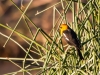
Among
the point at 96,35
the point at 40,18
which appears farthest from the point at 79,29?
the point at 40,18

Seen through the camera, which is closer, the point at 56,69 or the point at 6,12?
the point at 56,69

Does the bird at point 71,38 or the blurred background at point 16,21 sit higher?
the blurred background at point 16,21

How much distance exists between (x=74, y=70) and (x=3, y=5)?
14.5ft

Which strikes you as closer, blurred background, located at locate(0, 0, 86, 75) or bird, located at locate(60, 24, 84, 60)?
bird, located at locate(60, 24, 84, 60)

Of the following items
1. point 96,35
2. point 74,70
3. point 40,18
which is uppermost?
point 40,18

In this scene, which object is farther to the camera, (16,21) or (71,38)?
(16,21)

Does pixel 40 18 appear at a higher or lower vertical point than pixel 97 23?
higher

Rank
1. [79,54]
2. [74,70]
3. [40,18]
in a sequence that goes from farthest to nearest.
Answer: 1. [40,18]
2. [79,54]
3. [74,70]

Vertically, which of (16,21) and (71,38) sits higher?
(16,21)

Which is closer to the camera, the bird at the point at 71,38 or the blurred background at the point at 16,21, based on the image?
the bird at the point at 71,38

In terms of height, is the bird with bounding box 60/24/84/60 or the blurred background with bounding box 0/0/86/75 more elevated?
the blurred background with bounding box 0/0/86/75

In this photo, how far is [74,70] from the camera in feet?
4.49

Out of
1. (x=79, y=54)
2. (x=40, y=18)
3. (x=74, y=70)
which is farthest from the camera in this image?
(x=40, y=18)

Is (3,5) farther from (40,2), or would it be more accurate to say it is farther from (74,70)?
(74,70)
